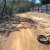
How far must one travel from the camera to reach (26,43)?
8203 millimetres

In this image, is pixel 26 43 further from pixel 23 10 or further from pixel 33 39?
pixel 23 10

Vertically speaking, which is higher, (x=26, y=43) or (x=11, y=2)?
(x=11, y=2)

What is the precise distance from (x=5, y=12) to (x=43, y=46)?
34.8 ft

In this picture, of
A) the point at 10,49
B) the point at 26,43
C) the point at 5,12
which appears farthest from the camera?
the point at 5,12

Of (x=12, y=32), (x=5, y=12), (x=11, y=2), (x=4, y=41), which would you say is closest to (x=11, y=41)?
(x=4, y=41)

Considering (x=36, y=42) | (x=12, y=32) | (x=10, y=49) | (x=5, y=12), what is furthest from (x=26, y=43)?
(x=5, y=12)

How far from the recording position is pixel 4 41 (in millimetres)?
8633

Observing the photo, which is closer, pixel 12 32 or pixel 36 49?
pixel 36 49

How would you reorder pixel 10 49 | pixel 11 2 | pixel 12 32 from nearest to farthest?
pixel 10 49
pixel 12 32
pixel 11 2

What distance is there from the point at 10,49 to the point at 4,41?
4.31ft

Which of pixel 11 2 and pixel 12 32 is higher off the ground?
pixel 11 2

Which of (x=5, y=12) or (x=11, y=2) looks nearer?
(x=5, y=12)

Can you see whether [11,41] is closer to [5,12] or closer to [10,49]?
[10,49]

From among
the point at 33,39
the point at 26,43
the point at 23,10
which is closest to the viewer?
the point at 26,43
